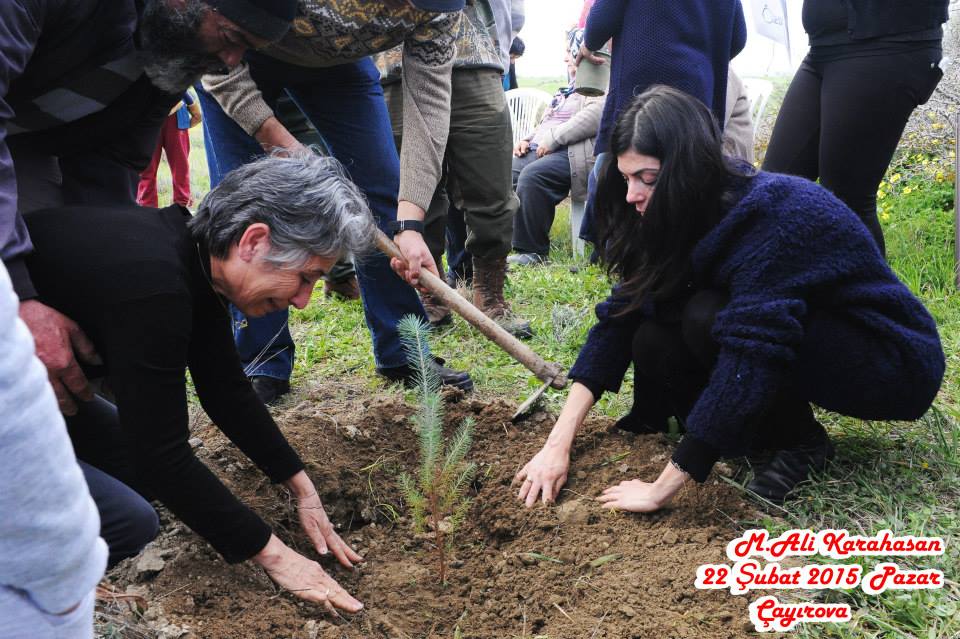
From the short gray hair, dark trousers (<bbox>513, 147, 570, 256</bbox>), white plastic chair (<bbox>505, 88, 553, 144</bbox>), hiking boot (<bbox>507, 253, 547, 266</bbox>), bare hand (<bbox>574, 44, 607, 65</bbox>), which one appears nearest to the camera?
the short gray hair

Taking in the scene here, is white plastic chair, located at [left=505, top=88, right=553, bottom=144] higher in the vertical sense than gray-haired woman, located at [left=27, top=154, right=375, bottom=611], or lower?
lower

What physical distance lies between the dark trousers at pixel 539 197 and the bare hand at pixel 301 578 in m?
4.08

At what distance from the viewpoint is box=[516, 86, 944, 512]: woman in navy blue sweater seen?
82.1 inches

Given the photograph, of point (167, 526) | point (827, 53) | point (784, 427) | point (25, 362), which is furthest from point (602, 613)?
point (827, 53)

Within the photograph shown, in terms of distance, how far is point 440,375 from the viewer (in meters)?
3.31

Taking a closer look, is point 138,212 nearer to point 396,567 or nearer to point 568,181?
point 396,567

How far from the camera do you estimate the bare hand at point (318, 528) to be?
91.5 inches

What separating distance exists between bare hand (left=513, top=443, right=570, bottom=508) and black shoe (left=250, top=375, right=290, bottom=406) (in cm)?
127

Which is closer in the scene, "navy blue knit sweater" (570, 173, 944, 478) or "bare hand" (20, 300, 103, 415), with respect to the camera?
"bare hand" (20, 300, 103, 415)

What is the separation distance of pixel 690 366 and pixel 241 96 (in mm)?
1850

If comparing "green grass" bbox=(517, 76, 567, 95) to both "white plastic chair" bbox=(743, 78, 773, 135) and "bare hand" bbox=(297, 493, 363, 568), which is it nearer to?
"white plastic chair" bbox=(743, 78, 773, 135)

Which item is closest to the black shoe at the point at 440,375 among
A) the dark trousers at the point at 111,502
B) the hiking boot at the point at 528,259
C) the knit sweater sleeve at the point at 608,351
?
the knit sweater sleeve at the point at 608,351

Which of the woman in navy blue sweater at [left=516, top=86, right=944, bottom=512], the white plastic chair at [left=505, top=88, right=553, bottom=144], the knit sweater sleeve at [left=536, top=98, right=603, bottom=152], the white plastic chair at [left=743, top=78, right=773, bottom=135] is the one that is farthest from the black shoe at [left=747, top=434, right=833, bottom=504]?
the white plastic chair at [left=505, top=88, right=553, bottom=144]

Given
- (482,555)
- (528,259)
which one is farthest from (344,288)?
(482,555)
